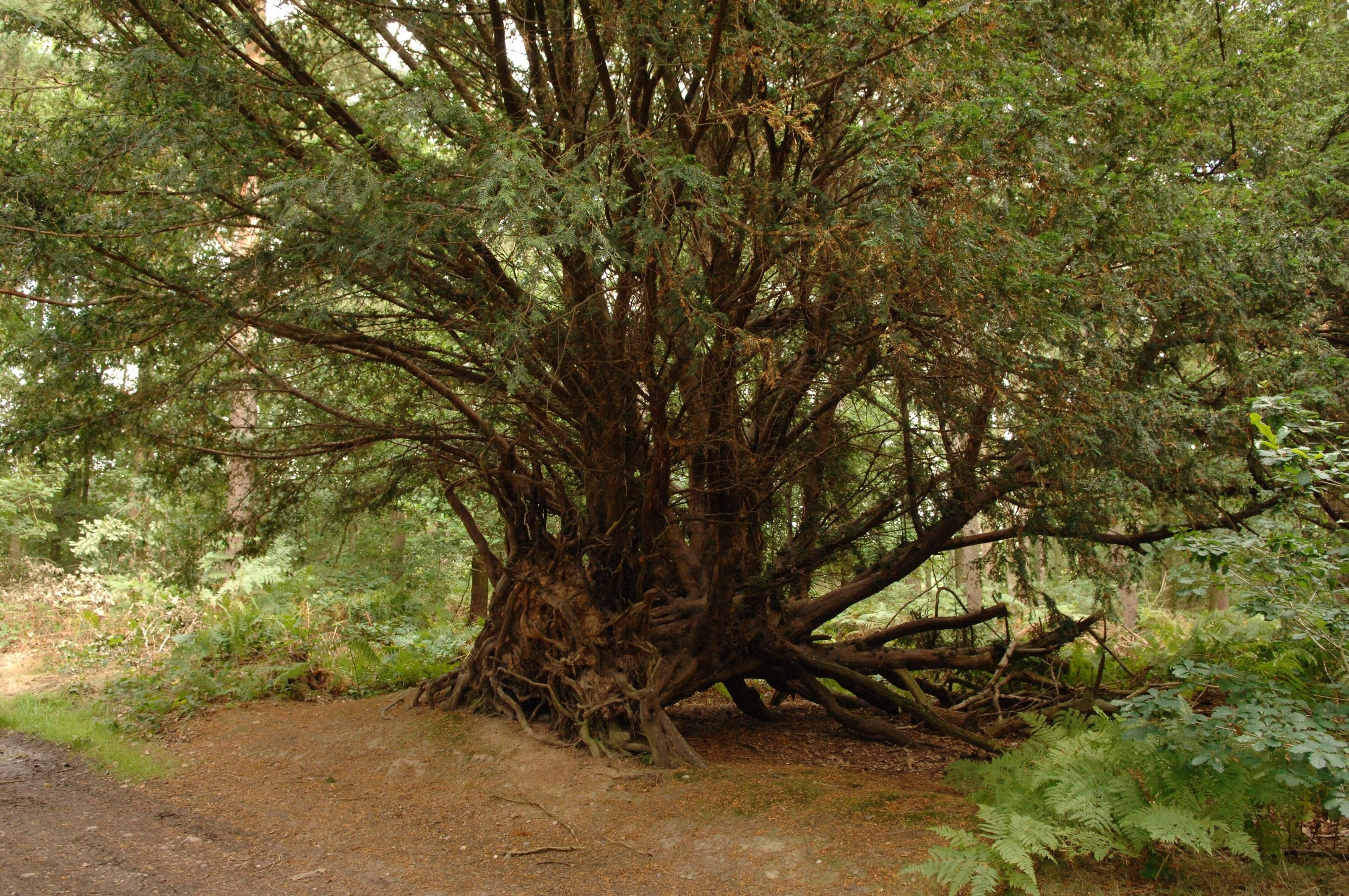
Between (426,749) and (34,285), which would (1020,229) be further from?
(34,285)

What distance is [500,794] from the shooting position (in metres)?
6.65

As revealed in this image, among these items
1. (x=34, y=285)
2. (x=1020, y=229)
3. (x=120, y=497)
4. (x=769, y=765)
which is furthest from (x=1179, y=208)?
(x=120, y=497)

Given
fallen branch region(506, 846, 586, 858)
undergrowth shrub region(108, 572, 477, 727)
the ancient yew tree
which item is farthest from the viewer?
undergrowth shrub region(108, 572, 477, 727)

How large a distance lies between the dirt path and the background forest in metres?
0.57

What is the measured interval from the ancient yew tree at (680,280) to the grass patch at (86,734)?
2.32 metres

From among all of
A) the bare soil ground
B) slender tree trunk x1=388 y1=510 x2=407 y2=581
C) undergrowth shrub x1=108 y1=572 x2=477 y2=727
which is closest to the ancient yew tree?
the bare soil ground

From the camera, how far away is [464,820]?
6312 mm

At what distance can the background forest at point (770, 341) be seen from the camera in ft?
16.5

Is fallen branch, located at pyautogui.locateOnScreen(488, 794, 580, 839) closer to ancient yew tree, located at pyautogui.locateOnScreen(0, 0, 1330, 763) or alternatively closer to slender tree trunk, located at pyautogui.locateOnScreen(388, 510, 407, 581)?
ancient yew tree, located at pyautogui.locateOnScreen(0, 0, 1330, 763)

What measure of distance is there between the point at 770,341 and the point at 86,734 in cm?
744

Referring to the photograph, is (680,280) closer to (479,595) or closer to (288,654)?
(288,654)

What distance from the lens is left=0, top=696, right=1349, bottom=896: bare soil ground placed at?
5.06m

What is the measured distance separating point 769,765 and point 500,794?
2329mm

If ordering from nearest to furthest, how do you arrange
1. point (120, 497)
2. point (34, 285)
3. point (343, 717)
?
point (34, 285) < point (343, 717) < point (120, 497)
